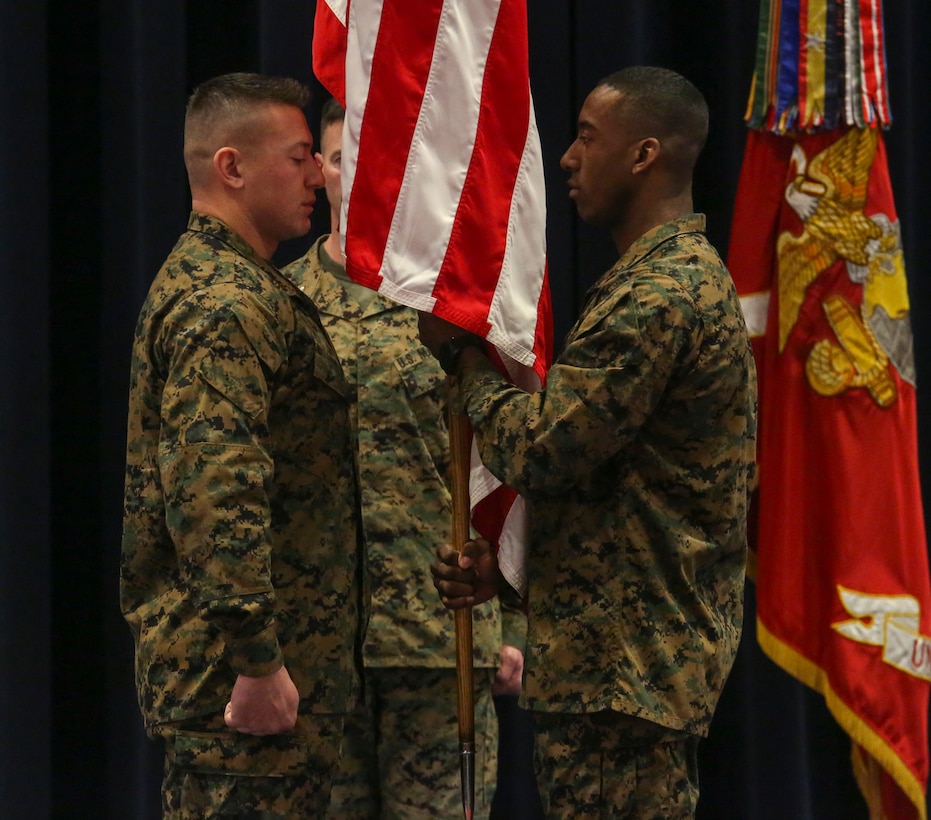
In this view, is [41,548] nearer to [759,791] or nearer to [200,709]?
[200,709]

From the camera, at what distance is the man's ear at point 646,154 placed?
212 centimetres

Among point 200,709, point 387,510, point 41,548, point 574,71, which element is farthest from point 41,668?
point 574,71

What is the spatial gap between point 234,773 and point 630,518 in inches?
27.3

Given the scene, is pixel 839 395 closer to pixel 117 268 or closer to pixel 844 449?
pixel 844 449

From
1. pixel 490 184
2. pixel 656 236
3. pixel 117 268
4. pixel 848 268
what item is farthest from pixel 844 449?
pixel 117 268

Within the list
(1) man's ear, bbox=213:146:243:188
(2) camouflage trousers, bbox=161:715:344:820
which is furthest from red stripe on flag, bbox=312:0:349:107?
(2) camouflage trousers, bbox=161:715:344:820

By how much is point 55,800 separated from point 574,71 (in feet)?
7.86

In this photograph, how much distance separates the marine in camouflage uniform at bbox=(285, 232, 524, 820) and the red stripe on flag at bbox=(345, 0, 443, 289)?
62 cm

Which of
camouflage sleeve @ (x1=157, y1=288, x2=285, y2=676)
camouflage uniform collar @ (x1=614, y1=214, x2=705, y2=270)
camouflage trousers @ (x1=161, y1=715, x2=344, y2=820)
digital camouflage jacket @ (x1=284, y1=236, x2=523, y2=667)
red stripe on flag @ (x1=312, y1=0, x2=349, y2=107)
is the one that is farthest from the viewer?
digital camouflage jacket @ (x1=284, y1=236, x2=523, y2=667)

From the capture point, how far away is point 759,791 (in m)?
3.59

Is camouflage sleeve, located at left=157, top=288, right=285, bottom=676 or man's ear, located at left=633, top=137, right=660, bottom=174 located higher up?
man's ear, located at left=633, top=137, right=660, bottom=174

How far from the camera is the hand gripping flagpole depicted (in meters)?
2.09

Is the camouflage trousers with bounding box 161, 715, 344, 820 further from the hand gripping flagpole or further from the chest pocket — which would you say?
the chest pocket

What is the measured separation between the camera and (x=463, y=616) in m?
2.14
